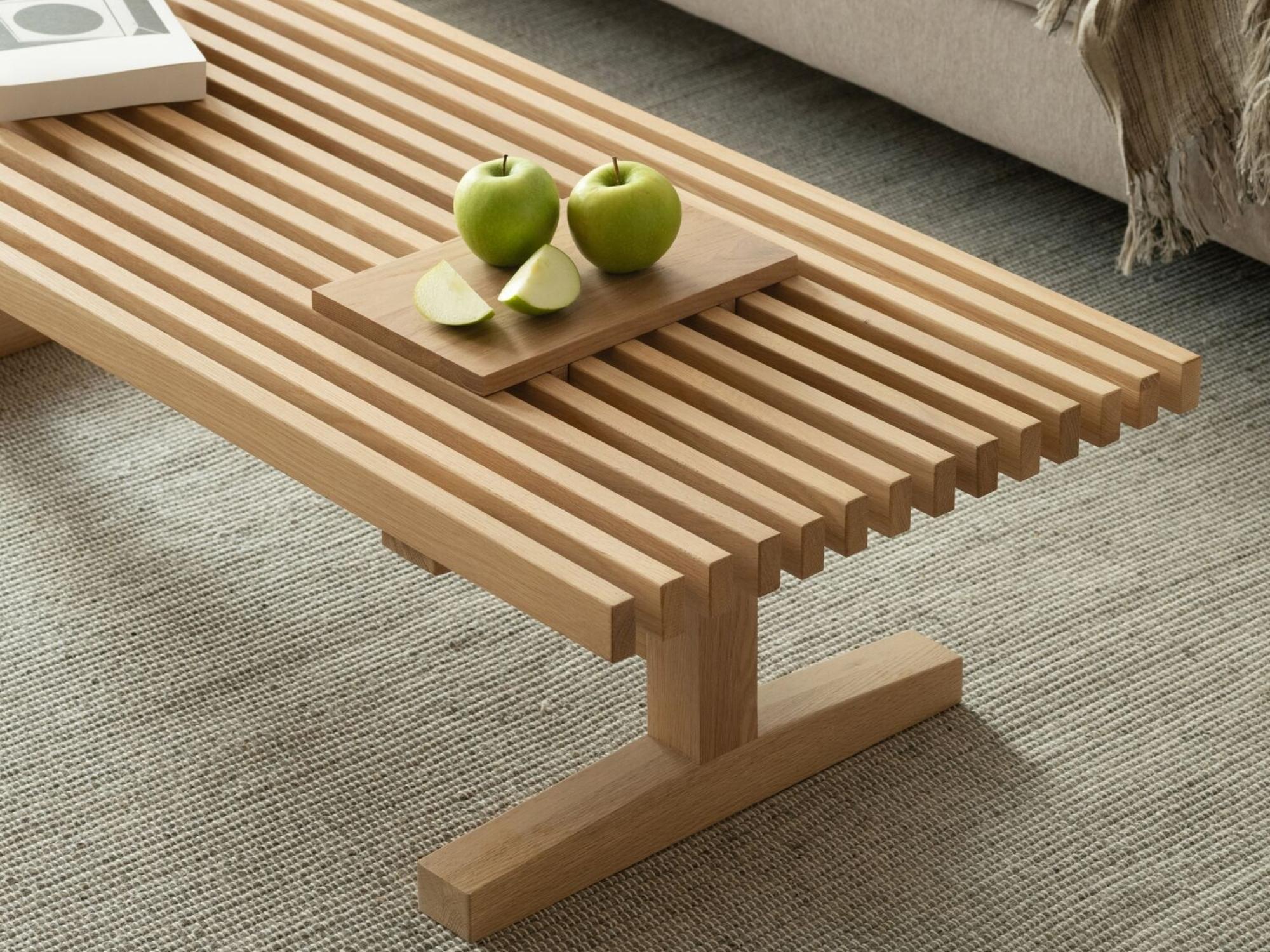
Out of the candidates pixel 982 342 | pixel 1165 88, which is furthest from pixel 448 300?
pixel 1165 88

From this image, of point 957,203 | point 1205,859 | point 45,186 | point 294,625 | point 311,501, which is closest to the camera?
point 1205,859

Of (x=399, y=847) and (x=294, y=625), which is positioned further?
(x=294, y=625)

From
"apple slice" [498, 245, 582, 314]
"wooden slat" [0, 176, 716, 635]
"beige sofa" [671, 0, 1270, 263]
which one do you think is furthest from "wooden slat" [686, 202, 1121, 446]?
"beige sofa" [671, 0, 1270, 263]

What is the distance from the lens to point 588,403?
1278 mm

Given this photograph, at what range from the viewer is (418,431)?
49.0 inches

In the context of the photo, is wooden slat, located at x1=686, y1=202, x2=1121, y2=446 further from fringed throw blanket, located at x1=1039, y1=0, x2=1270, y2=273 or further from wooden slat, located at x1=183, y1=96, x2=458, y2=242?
fringed throw blanket, located at x1=1039, y1=0, x2=1270, y2=273

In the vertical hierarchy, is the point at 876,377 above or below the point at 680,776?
above

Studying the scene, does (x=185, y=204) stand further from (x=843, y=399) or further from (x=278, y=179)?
(x=843, y=399)

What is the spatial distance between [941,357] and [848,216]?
0.26 metres

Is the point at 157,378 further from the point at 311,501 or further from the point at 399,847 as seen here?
the point at 311,501

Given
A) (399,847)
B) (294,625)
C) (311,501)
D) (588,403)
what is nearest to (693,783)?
(399,847)

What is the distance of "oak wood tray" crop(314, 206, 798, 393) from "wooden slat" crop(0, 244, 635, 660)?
104 millimetres

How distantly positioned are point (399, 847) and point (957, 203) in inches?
54.1

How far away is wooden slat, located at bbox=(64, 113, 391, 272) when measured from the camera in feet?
4.83
